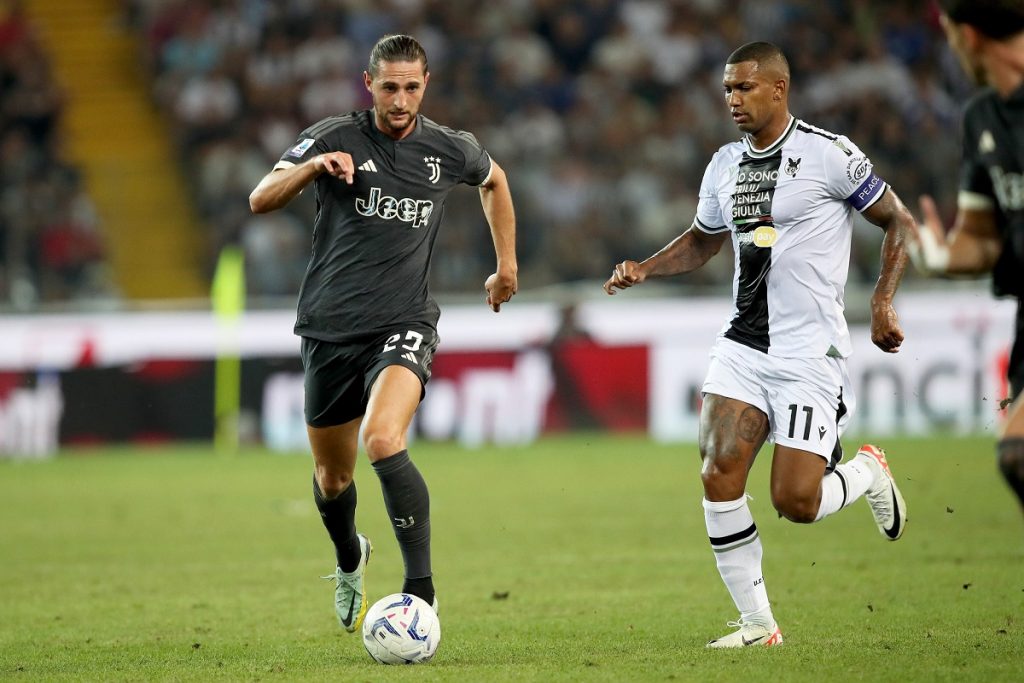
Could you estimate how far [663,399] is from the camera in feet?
56.2

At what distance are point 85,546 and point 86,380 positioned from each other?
703cm

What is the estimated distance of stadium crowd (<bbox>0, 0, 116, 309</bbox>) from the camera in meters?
18.1

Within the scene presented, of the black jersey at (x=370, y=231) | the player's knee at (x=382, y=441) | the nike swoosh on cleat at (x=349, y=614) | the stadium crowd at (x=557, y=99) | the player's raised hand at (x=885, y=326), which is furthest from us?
the stadium crowd at (x=557, y=99)

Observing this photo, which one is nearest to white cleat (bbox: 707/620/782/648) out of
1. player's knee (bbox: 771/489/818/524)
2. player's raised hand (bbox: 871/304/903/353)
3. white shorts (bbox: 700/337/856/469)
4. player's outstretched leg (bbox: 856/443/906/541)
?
player's knee (bbox: 771/489/818/524)

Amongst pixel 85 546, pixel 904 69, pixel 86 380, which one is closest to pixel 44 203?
pixel 86 380

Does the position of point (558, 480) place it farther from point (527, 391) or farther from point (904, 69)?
point (904, 69)

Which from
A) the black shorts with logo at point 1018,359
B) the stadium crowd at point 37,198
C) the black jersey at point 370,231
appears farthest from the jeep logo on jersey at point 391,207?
the stadium crowd at point 37,198

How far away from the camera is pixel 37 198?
756 inches

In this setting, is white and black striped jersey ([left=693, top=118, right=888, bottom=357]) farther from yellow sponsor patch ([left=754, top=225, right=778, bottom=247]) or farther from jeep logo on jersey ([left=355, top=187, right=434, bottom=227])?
jeep logo on jersey ([left=355, top=187, right=434, bottom=227])

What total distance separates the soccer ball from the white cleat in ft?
3.88

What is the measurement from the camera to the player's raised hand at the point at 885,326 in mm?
6316

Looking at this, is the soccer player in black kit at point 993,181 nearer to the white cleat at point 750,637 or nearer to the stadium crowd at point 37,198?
the white cleat at point 750,637

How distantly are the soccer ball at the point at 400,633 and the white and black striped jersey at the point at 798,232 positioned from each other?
6.28ft

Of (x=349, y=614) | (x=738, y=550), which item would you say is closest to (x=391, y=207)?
(x=349, y=614)
